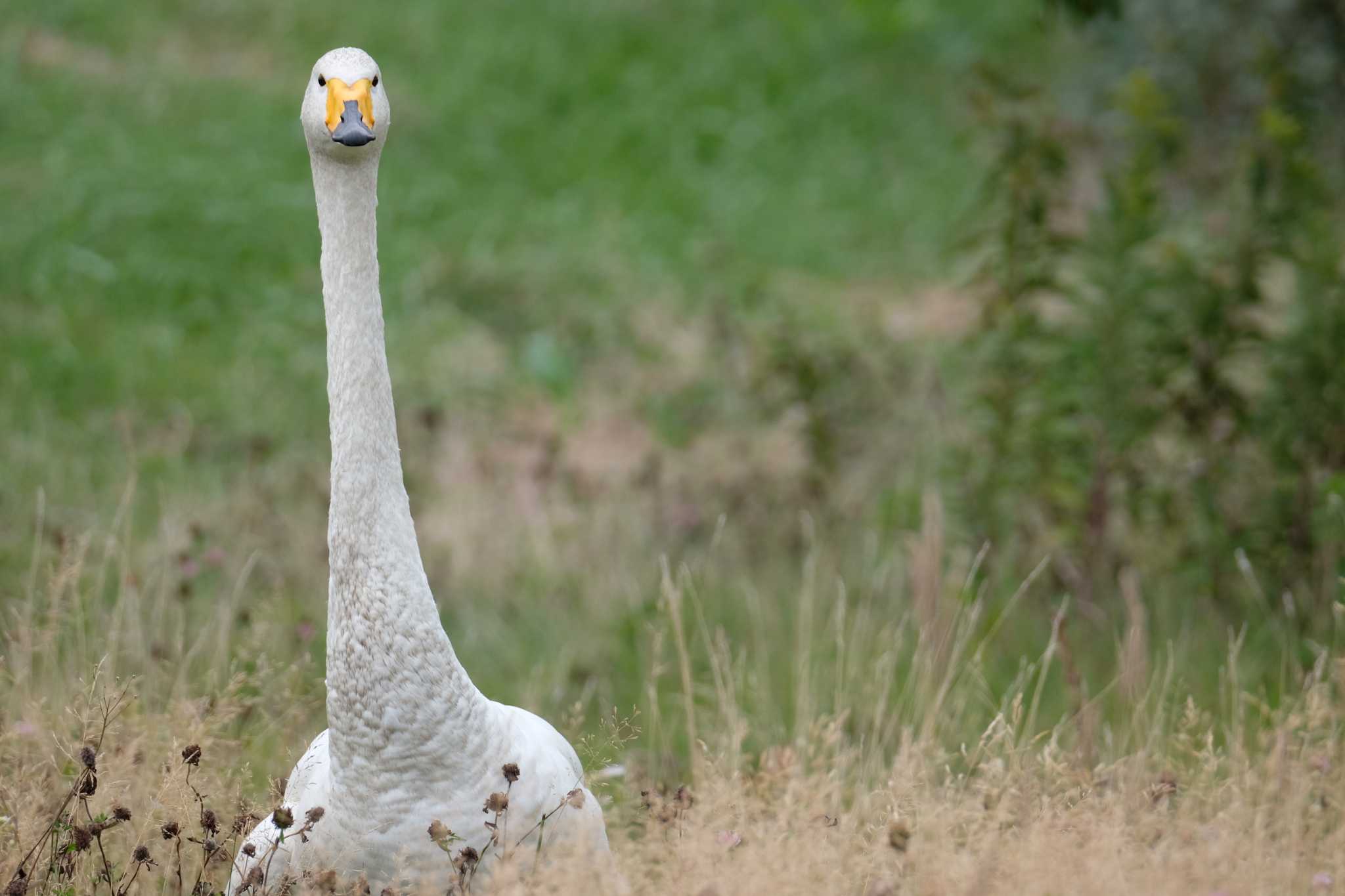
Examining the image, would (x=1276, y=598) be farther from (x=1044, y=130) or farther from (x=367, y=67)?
(x=367, y=67)

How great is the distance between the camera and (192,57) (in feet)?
37.4

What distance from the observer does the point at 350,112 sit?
233 cm

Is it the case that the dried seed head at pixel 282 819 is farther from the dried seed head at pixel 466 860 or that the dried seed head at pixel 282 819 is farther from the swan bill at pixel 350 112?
the swan bill at pixel 350 112

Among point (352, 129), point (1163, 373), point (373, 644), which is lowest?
point (373, 644)

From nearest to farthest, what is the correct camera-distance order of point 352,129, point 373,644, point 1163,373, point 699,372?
point 352,129 → point 373,644 → point 1163,373 → point 699,372

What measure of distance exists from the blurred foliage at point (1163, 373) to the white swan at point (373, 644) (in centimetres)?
251

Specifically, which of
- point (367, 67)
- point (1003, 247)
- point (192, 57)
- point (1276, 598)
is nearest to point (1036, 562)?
point (1276, 598)

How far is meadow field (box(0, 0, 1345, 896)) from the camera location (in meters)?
2.73

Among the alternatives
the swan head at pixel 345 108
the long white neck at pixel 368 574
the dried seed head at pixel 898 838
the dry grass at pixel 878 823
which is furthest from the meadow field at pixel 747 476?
the swan head at pixel 345 108

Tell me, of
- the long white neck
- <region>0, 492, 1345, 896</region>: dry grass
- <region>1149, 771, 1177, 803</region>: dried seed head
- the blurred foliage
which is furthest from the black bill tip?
the blurred foliage

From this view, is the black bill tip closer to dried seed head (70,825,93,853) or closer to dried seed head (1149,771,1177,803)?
dried seed head (70,825,93,853)

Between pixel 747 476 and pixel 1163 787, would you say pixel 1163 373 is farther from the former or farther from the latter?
pixel 1163 787

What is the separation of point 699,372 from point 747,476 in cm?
149

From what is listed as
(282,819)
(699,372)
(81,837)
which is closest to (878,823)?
(282,819)
